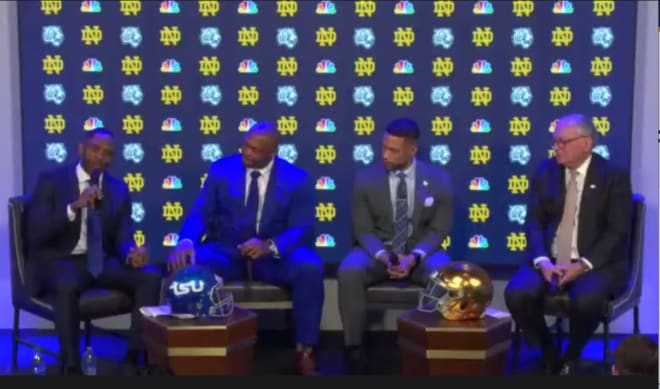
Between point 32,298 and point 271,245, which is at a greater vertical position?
point 271,245

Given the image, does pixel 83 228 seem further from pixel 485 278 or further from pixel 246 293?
pixel 485 278

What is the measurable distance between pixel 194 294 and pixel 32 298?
3.61 feet

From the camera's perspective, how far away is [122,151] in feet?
21.0

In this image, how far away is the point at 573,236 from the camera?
18.7ft

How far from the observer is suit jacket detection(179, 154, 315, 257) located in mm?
5984

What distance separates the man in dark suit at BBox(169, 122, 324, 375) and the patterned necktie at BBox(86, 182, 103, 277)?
40 centimetres

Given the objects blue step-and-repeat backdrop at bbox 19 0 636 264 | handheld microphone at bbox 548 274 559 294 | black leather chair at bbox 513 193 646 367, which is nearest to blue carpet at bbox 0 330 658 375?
black leather chair at bbox 513 193 646 367

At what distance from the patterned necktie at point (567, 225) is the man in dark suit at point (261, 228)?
1348mm

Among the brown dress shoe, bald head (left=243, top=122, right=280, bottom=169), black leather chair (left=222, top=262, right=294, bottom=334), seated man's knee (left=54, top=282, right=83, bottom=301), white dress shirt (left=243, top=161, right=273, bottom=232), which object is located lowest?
the brown dress shoe

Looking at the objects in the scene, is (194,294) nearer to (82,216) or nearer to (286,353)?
(82,216)

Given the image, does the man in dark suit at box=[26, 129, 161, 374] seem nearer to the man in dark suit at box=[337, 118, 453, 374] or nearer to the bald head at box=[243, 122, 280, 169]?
the bald head at box=[243, 122, 280, 169]

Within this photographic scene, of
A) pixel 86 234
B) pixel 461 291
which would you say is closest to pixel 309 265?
pixel 461 291

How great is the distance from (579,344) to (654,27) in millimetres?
2048

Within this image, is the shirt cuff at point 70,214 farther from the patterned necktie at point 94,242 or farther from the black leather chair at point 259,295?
the black leather chair at point 259,295
